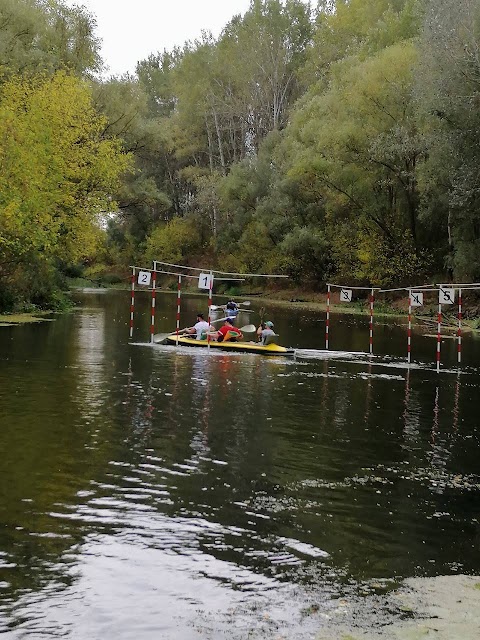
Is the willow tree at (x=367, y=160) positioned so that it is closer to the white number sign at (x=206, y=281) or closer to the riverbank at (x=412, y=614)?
the white number sign at (x=206, y=281)

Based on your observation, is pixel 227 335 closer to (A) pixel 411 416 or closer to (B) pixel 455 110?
(A) pixel 411 416

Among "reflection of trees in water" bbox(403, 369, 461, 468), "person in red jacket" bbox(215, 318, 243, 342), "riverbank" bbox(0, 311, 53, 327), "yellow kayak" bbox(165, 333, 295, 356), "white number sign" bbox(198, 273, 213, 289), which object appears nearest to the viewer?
"reflection of trees in water" bbox(403, 369, 461, 468)

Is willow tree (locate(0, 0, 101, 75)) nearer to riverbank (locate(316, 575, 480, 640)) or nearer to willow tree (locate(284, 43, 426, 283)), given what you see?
willow tree (locate(284, 43, 426, 283))

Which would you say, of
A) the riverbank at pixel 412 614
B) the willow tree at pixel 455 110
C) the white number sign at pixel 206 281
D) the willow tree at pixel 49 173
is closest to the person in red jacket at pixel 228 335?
the white number sign at pixel 206 281

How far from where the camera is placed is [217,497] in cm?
1107

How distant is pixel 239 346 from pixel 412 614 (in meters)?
21.5

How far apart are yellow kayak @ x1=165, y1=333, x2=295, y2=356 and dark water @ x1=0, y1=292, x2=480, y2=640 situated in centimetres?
509

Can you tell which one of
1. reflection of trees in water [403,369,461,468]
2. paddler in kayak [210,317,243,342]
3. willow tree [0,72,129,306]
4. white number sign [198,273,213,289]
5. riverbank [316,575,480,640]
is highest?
willow tree [0,72,129,306]

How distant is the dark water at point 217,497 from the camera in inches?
303

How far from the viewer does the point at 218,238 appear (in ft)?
261

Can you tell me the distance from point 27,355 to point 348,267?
40.9 meters

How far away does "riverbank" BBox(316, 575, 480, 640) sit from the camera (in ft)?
22.9

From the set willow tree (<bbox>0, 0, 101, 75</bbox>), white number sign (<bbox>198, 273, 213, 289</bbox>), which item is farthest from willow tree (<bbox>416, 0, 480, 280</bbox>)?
white number sign (<bbox>198, 273, 213, 289</bbox>)

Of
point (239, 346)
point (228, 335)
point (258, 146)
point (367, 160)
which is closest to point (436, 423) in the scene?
point (239, 346)
